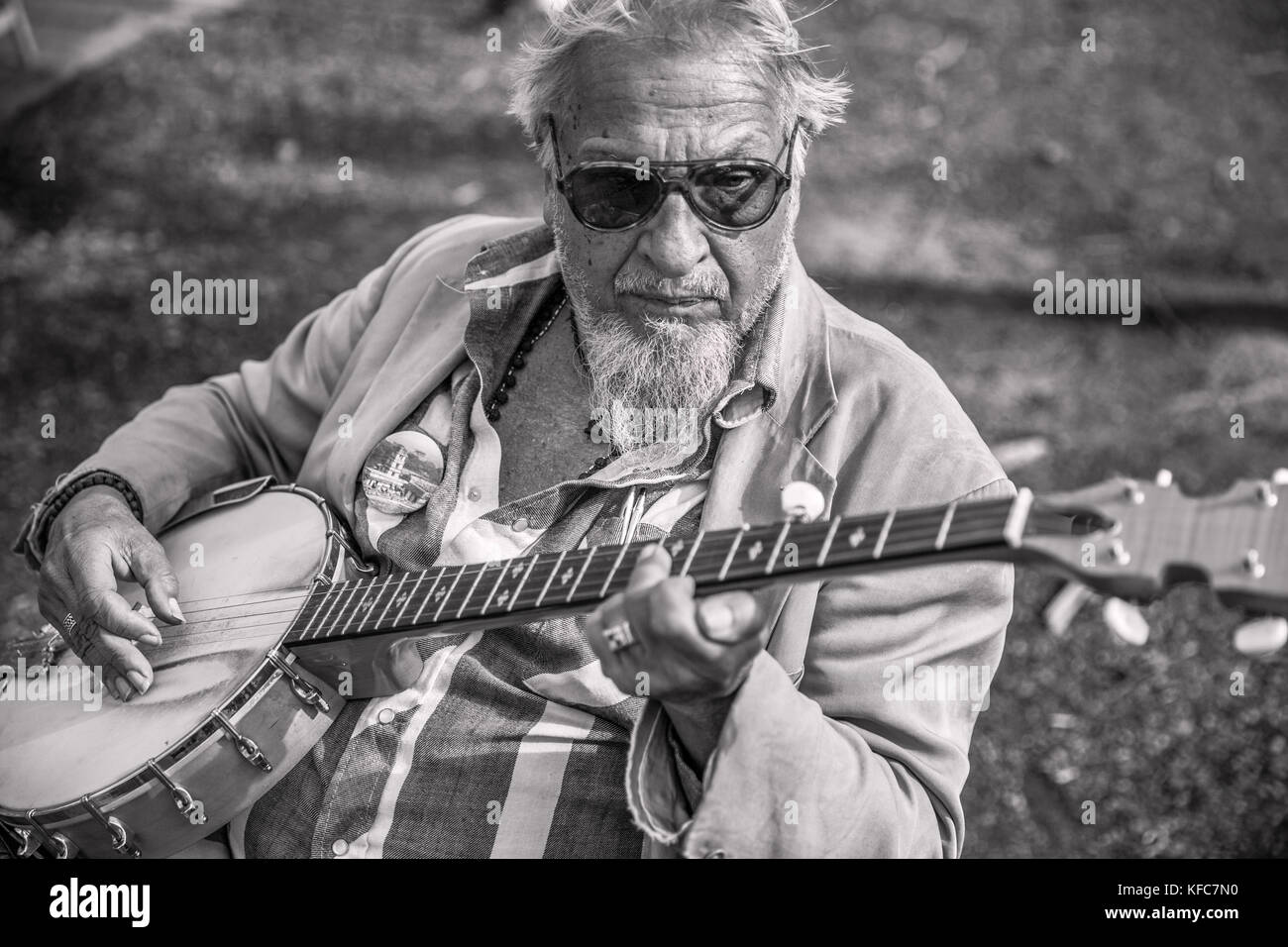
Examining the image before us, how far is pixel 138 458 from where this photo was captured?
3109 millimetres

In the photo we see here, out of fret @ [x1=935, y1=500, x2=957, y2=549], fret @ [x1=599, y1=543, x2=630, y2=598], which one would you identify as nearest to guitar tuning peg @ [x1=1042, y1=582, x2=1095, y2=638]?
fret @ [x1=935, y1=500, x2=957, y2=549]

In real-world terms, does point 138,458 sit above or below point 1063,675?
above

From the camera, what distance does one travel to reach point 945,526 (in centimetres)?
196

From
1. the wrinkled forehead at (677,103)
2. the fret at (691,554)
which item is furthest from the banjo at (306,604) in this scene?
the wrinkled forehead at (677,103)

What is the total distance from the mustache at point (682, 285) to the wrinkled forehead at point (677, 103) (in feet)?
0.73

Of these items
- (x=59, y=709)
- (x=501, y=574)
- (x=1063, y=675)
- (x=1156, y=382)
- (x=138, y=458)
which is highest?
(x=501, y=574)

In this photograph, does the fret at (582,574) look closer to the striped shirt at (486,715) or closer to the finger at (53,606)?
the striped shirt at (486,715)

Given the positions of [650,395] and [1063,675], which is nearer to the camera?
[650,395]

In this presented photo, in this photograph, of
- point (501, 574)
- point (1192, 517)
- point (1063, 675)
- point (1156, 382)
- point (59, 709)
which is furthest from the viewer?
point (1156, 382)

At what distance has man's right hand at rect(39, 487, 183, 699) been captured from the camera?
8.78 ft

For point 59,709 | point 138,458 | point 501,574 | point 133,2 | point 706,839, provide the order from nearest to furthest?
point 706,839, point 501,574, point 59,709, point 138,458, point 133,2

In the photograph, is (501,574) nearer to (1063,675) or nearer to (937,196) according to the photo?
(1063,675)
